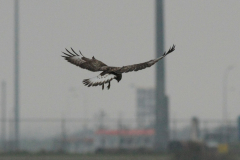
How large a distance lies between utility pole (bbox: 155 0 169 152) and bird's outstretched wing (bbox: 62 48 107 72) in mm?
54757

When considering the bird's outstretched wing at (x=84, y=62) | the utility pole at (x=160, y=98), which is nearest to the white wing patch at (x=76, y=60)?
the bird's outstretched wing at (x=84, y=62)

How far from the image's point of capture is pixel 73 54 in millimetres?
7910

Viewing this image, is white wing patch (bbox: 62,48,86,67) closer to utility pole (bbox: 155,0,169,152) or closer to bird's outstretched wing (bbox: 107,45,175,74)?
bird's outstretched wing (bbox: 107,45,175,74)

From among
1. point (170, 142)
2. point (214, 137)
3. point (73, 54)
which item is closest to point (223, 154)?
point (170, 142)

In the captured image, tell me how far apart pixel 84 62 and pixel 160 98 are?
57929 millimetres

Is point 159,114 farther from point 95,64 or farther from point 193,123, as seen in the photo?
point 95,64

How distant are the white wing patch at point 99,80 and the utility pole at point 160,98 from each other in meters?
55.8

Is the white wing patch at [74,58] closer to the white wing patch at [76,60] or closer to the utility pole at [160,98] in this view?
the white wing patch at [76,60]

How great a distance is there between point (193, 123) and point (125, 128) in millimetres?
6404

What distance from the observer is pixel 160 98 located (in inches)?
2554

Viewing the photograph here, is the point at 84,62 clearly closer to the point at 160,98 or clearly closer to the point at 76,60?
the point at 76,60

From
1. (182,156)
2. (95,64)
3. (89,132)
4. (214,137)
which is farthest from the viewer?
(89,132)

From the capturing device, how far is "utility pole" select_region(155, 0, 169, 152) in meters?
62.6

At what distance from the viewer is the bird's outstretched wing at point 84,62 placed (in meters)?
6.69
